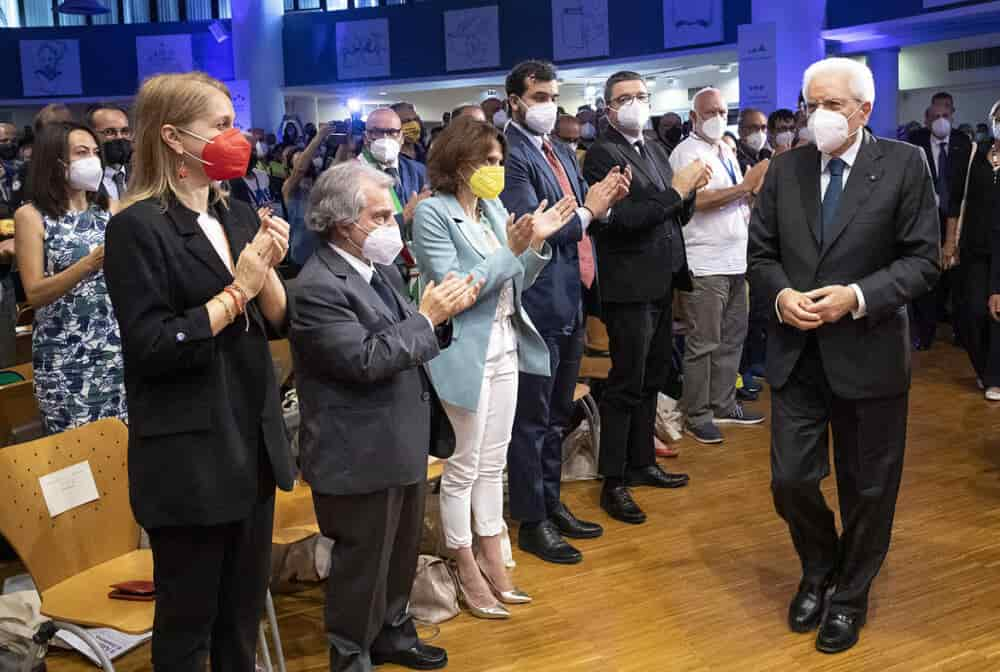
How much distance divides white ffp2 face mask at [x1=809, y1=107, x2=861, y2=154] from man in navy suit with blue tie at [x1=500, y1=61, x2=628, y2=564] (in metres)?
0.88

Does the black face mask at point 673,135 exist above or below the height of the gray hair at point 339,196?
above

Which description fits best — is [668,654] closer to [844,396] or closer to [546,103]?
[844,396]

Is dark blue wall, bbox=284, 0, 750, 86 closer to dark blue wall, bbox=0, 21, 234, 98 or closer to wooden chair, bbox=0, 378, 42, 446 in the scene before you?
dark blue wall, bbox=0, 21, 234, 98

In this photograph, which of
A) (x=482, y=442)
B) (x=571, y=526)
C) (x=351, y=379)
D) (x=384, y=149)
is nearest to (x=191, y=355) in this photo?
(x=351, y=379)

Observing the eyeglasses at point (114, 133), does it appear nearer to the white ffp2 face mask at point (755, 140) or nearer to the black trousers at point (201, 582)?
the black trousers at point (201, 582)

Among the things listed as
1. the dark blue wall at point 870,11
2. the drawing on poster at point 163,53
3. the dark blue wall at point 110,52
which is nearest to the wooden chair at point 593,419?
the dark blue wall at point 870,11

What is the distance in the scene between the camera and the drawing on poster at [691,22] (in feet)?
41.8

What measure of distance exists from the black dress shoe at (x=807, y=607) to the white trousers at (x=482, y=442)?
103 cm

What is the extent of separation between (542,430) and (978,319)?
3473mm

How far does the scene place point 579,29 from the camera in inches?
557

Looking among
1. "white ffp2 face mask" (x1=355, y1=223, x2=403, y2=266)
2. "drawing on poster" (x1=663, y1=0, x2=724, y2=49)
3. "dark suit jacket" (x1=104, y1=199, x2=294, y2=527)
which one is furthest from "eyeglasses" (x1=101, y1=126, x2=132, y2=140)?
"drawing on poster" (x1=663, y1=0, x2=724, y2=49)

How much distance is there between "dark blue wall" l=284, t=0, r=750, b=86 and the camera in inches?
530

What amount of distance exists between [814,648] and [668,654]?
445 millimetres

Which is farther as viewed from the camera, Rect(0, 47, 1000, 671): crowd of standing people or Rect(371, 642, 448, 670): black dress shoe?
Rect(371, 642, 448, 670): black dress shoe
